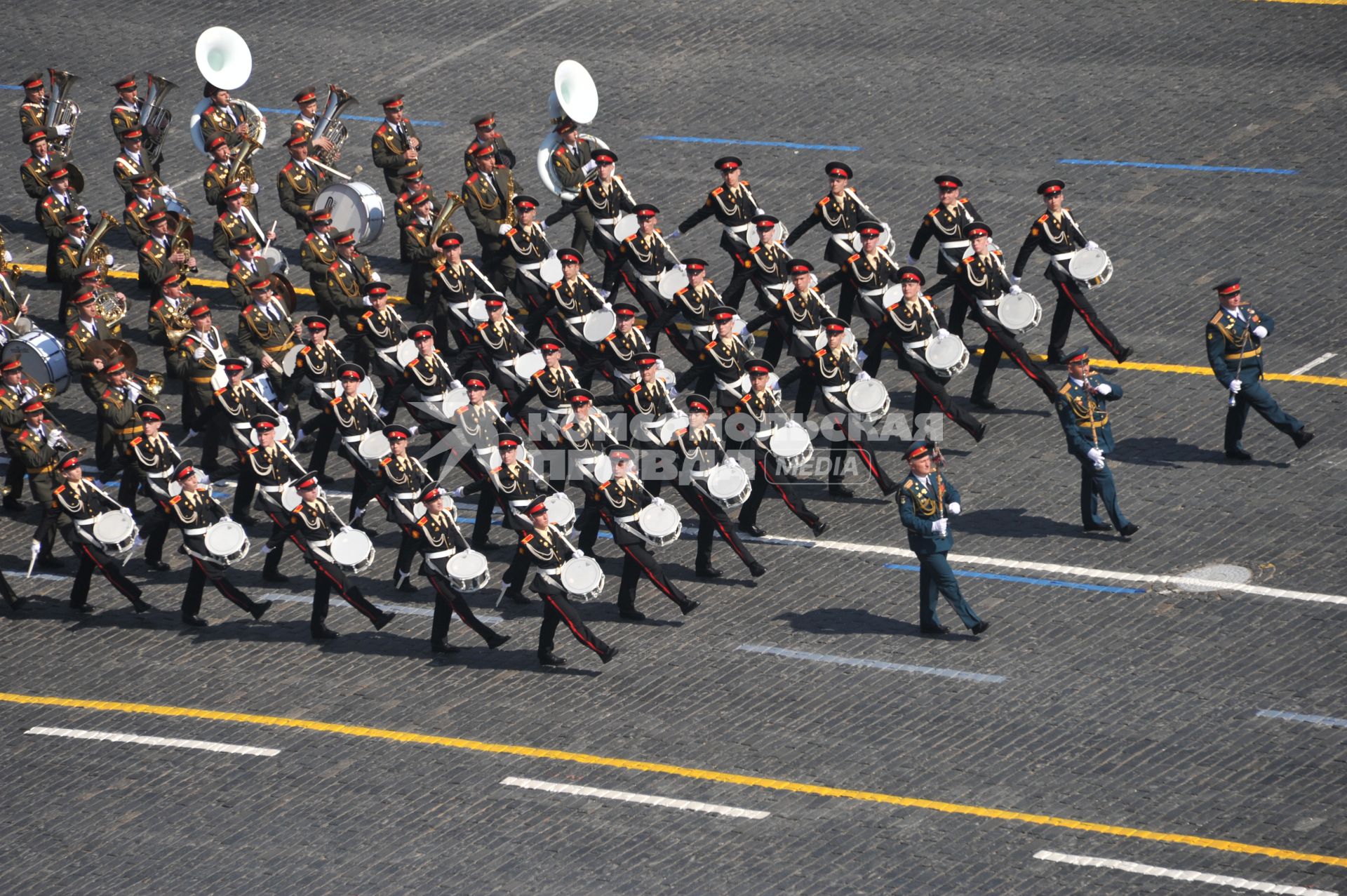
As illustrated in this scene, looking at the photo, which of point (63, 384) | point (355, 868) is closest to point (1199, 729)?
point (355, 868)

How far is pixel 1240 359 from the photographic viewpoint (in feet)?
88.5

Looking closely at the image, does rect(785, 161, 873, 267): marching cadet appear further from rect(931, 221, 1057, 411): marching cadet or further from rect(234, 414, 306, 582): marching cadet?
rect(234, 414, 306, 582): marching cadet

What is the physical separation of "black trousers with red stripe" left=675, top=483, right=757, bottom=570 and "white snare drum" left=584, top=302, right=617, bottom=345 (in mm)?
3067

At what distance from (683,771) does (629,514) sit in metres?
3.52

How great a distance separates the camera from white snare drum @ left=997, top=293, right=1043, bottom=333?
28328 millimetres

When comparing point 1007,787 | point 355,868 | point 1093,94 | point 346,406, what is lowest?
point 355,868

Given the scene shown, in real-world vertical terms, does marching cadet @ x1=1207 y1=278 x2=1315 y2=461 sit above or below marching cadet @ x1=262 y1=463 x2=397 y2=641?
above

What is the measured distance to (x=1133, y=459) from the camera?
2767cm

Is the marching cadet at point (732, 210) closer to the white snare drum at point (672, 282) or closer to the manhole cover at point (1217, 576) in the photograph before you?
the white snare drum at point (672, 282)

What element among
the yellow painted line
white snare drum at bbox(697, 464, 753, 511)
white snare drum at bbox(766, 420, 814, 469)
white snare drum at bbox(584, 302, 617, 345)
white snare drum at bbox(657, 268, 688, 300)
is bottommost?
the yellow painted line

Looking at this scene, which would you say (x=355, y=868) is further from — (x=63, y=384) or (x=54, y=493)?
(x=63, y=384)

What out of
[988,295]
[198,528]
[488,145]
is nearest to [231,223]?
[488,145]

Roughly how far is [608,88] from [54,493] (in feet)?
50.0

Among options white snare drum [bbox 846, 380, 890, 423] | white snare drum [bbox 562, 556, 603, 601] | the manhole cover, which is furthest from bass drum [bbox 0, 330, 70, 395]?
the manhole cover
